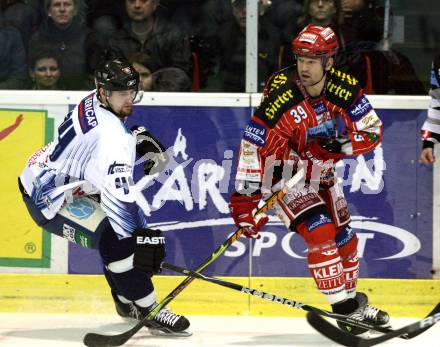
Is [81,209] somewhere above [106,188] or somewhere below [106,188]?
below

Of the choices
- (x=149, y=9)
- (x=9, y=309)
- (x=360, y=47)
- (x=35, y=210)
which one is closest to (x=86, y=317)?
(x=9, y=309)

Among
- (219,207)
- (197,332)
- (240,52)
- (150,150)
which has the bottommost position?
(197,332)

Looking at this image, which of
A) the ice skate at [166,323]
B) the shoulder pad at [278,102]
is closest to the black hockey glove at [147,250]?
the ice skate at [166,323]

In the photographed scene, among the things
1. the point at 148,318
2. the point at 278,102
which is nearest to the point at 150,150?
the point at 278,102

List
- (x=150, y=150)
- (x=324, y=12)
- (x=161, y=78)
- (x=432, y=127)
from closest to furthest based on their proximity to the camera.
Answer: (x=150, y=150) → (x=432, y=127) → (x=324, y=12) → (x=161, y=78)

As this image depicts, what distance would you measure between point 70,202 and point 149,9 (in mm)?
1088

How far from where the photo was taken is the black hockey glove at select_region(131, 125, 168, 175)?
4.99 meters

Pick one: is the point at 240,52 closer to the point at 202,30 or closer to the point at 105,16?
the point at 202,30

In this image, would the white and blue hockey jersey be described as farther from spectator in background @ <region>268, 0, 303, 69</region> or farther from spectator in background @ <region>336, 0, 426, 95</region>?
spectator in background @ <region>336, 0, 426, 95</region>

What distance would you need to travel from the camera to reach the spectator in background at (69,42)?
542cm

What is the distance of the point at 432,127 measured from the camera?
5.13 meters

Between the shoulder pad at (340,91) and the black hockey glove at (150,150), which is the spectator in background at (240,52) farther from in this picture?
the shoulder pad at (340,91)

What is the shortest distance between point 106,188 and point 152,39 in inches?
44.5

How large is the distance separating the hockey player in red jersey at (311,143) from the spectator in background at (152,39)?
2.33 feet
